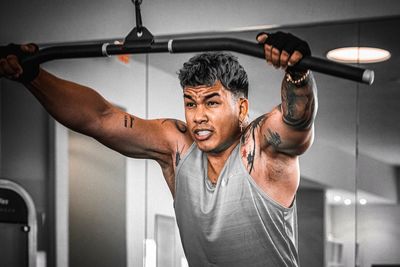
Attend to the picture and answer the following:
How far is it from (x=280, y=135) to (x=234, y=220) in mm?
447

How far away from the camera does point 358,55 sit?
10.5 ft

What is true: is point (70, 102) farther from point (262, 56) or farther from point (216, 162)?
point (262, 56)

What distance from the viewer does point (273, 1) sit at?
3434 millimetres

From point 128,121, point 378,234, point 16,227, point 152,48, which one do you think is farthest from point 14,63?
point 378,234

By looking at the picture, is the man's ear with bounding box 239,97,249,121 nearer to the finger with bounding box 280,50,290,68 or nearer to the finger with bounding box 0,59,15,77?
the finger with bounding box 280,50,290,68

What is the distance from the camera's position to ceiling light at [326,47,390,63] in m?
3.18

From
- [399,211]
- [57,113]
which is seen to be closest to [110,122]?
[57,113]

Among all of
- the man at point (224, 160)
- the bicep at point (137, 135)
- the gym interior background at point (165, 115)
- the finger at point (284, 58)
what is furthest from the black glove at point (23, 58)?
the finger at point (284, 58)

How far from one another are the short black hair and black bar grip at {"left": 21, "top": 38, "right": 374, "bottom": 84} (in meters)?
0.39

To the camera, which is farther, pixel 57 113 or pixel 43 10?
pixel 43 10

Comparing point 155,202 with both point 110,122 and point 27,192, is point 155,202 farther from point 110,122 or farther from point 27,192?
point 27,192

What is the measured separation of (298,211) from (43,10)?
176 centimetres

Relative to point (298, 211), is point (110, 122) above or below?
above

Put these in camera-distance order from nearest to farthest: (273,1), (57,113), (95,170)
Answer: (57,113)
(273,1)
(95,170)
